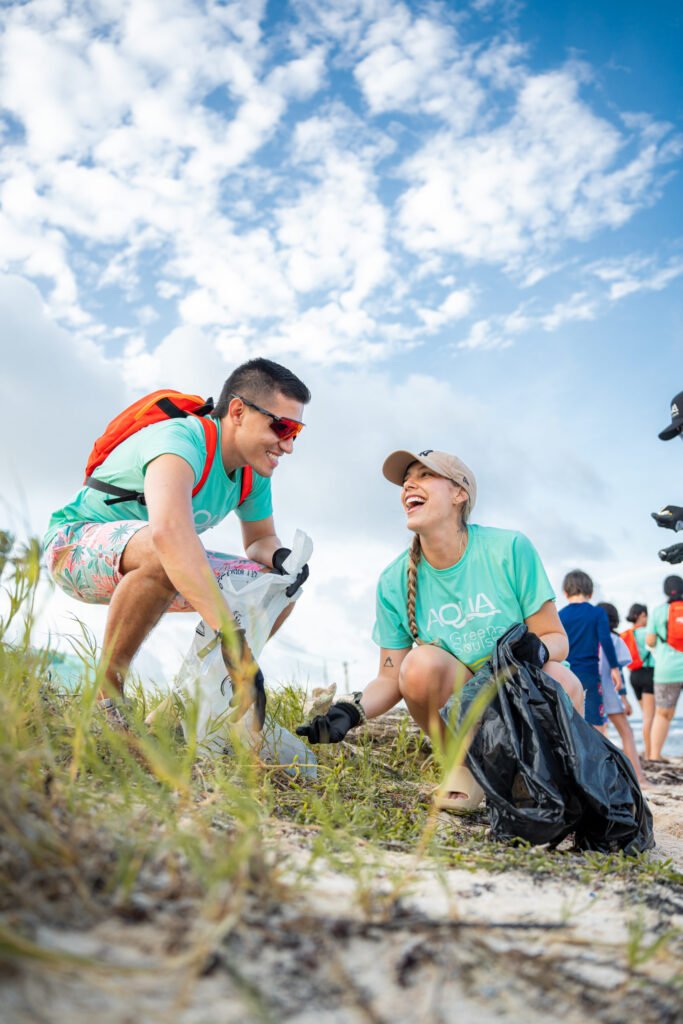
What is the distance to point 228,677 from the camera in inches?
107

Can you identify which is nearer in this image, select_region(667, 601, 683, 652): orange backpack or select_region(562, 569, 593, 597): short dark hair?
select_region(562, 569, 593, 597): short dark hair

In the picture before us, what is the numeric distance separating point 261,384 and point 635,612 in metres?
7.79

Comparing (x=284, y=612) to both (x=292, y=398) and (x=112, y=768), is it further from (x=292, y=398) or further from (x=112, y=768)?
(x=112, y=768)

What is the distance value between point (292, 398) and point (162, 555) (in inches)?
48.5

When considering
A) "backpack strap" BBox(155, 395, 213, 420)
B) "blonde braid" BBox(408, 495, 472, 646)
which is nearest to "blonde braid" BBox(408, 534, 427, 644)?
"blonde braid" BBox(408, 495, 472, 646)

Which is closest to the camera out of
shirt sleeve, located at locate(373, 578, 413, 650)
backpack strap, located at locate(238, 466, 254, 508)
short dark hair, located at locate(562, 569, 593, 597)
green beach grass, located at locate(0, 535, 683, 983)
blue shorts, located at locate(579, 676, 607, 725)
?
green beach grass, located at locate(0, 535, 683, 983)

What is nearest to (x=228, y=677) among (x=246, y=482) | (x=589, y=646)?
(x=246, y=482)

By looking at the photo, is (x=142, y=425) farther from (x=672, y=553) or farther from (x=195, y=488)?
(x=672, y=553)

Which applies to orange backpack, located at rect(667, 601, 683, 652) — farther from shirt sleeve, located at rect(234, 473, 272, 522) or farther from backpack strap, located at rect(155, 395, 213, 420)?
backpack strap, located at rect(155, 395, 213, 420)

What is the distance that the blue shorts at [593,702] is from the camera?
19.8 feet

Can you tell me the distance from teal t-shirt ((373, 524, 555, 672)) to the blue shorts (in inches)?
132

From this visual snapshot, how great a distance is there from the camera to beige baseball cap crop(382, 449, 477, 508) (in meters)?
3.26

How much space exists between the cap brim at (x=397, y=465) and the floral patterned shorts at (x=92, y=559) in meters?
0.79

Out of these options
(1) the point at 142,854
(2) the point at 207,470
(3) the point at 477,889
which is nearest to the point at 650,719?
(2) the point at 207,470
